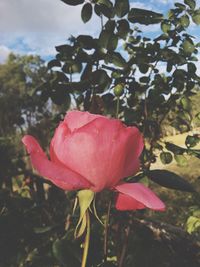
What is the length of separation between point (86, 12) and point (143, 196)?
0.78 m

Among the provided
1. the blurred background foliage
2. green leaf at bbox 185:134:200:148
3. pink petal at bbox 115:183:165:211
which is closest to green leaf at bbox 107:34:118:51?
the blurred background foliage

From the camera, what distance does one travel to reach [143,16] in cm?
116

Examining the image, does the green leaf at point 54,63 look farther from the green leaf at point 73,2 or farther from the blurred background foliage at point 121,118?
the green leaf at point 73,2


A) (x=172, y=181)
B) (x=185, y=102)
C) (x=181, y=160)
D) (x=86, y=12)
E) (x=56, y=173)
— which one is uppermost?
(x=86, y=12)

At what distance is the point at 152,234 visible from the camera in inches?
72.4

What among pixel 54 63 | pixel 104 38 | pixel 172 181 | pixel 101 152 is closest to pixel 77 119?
pixel 101 152

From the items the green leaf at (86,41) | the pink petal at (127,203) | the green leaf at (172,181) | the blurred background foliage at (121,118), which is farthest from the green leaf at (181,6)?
the pink petal at (127,203)

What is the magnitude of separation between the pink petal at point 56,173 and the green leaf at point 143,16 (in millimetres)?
659

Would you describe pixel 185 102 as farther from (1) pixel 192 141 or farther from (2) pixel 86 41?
(2) pixel 86 41

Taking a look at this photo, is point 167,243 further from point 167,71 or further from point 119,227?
point 167,71

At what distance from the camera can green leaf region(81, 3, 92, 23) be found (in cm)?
118

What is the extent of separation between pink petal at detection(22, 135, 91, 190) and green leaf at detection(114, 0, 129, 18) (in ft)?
2.24

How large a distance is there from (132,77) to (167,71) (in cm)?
19

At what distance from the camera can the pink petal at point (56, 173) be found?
540mm
